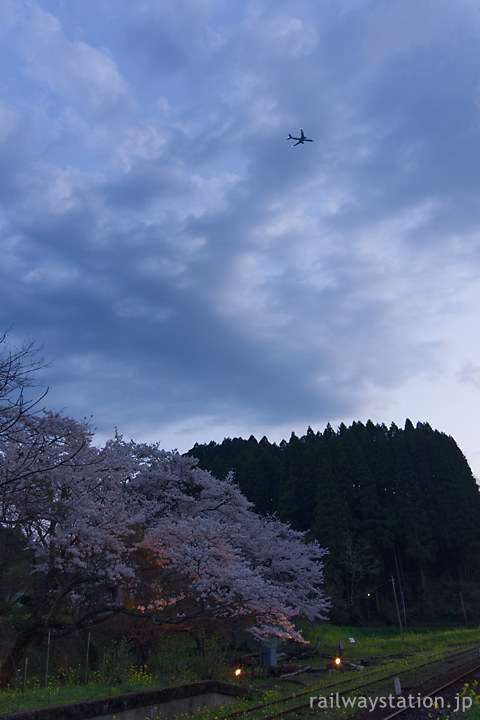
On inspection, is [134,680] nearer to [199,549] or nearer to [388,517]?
[199,549]

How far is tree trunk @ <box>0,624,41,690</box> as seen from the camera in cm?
1540

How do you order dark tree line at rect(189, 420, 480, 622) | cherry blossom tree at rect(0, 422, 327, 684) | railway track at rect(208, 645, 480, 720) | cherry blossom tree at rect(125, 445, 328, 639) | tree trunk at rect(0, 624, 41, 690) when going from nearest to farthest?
railway track at rect(208, 645, 480, 720)
tree trunk at rect(0, 624, 41, 690)
cherry blossom tree at rect(0, 422, 327, 684)
cherry blossom tree at rect(125, 445, 328, 639)
dark tree line at rect(189, 420, 480, 622)

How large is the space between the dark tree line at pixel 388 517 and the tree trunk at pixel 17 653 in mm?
40520

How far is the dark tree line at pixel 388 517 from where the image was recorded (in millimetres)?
54019

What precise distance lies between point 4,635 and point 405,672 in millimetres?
16989

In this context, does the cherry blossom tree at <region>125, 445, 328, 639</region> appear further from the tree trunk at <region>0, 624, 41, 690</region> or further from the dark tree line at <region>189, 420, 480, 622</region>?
the dark tree line at <region>189, 420, 480, 622</region>

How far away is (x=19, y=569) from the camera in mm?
20812

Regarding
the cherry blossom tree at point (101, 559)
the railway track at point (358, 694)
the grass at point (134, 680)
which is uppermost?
the cherry blossom tree at point (101, 559)

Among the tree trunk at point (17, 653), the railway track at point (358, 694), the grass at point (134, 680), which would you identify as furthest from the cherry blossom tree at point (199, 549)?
the tree trunk at point (17, 653)

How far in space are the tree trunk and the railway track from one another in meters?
6.58

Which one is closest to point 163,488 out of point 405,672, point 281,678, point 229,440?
point 281,678

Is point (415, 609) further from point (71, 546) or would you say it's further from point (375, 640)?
point (71, 546)

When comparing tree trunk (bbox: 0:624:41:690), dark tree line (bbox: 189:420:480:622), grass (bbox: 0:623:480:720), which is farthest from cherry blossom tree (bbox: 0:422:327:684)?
dark tree line (bbox: 189:420:480:622)

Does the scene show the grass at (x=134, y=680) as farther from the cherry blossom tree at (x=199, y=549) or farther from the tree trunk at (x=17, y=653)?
→ the cherry blossom tree at (x=199, y=549)
